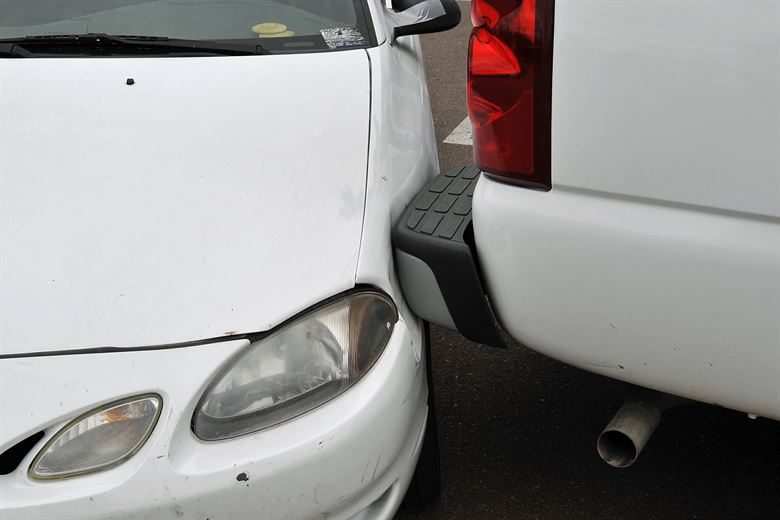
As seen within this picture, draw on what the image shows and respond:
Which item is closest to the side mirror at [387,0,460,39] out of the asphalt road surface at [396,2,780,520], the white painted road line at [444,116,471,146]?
the asphalt road surface at [396,2,780,520]

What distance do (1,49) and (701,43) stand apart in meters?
1.72

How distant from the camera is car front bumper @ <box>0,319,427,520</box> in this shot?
166 centimetres

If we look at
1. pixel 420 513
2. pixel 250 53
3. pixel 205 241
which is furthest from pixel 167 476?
pixel 250 53

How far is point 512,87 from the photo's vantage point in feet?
6.21

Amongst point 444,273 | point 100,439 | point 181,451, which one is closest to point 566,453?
point 444,273

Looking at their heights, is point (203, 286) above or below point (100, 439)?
above

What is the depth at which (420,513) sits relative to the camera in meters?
2.49

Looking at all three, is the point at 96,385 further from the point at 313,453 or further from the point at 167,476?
the point at 313,453

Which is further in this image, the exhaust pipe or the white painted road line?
the white painted road line

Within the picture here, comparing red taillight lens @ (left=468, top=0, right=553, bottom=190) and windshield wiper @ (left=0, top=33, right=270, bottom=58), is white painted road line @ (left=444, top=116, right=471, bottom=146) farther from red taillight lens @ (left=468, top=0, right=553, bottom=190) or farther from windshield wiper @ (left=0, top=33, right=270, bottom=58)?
red taillight lens @ (left=468, top=0, right=553, bottom=190)

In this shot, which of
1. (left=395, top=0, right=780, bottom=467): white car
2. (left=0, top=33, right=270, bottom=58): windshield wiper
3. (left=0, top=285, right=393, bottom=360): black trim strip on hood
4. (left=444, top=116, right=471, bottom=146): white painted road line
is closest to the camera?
(left=395, top=0, right=780, bottom=467): white car

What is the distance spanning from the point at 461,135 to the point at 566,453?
2781 millimetres

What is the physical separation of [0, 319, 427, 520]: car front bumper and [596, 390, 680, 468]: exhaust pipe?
516 mm

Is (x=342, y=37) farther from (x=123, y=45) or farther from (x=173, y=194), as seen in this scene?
(x=173, y=194)
